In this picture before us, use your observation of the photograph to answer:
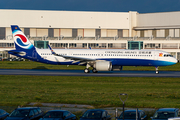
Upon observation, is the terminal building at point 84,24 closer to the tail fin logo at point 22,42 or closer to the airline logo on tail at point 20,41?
the airline logo on tail at point 20,41

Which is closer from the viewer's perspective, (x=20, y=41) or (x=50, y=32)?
(x=20, y=41)

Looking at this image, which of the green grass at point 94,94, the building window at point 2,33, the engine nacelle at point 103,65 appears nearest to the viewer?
the green grass at point 94,94

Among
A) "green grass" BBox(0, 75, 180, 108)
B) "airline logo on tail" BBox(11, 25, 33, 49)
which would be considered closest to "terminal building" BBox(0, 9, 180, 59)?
"airline logo on tail" BBox(11, 25, 33, 49)

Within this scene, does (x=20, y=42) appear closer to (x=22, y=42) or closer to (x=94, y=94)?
(x=22, y=42)

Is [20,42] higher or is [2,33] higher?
[2,33]

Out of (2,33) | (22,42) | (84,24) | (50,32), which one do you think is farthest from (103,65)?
(2,33)

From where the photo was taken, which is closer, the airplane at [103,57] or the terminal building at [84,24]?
the airplane at [103,57]

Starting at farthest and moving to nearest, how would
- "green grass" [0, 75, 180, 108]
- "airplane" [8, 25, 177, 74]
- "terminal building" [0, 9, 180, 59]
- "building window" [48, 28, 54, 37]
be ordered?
1. "building window" [48, 28, 54, 37]
2. "terminal building" [0, 9, 180, 59]
3. "airplane" [8, 25, 177, 74]
4. "green grass" [0, 75, 180, 108]

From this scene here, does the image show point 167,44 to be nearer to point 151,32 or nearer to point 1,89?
point 151,32

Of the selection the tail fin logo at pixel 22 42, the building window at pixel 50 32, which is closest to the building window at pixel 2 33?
the building window at pixel 50 32

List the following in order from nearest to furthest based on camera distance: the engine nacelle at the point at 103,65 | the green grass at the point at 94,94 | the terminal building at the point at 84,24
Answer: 1. the green grass at the point at 94,94
2. the engine nacelle at the point at 103,65
3. the terminal building at the point at 84,24

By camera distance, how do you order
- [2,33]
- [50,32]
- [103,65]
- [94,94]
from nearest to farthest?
[94,94]
[103,65]
[2,33]
[50,32]

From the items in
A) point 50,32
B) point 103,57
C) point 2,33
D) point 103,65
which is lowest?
point 103,65

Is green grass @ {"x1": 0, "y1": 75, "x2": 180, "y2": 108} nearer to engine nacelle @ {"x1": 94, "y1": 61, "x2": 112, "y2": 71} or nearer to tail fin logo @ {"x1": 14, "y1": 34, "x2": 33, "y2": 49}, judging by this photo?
engine nacelle @ {"x1": 94, "y1": 61, "x2": 112, "y2": 71}
